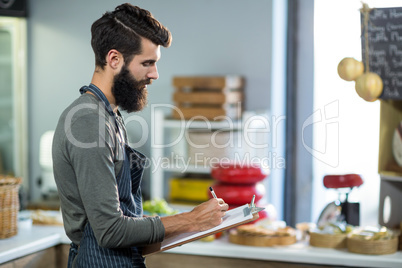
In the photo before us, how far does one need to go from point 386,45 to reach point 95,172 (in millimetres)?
1515

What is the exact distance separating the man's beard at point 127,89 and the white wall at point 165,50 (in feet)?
8.93

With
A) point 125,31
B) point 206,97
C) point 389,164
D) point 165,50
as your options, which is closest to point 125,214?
point 125,31

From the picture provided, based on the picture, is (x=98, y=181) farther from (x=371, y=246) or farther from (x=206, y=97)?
(x=206, y=97)

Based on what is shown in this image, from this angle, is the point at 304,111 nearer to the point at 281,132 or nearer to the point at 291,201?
the point at 281,132

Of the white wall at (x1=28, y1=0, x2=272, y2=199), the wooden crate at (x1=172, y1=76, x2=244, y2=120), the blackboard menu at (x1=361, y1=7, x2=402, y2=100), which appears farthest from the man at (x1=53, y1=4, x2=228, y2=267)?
the white wall at (x1=28, y1=0, x2=272, y2=199)

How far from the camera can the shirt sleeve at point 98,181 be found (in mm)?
1388

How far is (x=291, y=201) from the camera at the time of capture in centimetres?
A: 432

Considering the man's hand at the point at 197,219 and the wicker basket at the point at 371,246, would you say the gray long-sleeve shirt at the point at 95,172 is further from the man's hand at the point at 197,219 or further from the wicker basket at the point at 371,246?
the wicker basket at the point at 371,246

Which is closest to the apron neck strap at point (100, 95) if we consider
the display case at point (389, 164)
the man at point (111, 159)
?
the man at point (111, 159)

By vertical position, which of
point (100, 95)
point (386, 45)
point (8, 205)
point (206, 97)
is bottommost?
point (8, 205)

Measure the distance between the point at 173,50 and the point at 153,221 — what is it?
3.09 meters

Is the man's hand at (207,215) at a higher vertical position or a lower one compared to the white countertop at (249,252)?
higher

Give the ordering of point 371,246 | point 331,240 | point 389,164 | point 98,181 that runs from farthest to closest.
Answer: point 389,164 < point 331,240 < point 371,246 < point 98,181

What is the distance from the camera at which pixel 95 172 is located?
1.39 metres
